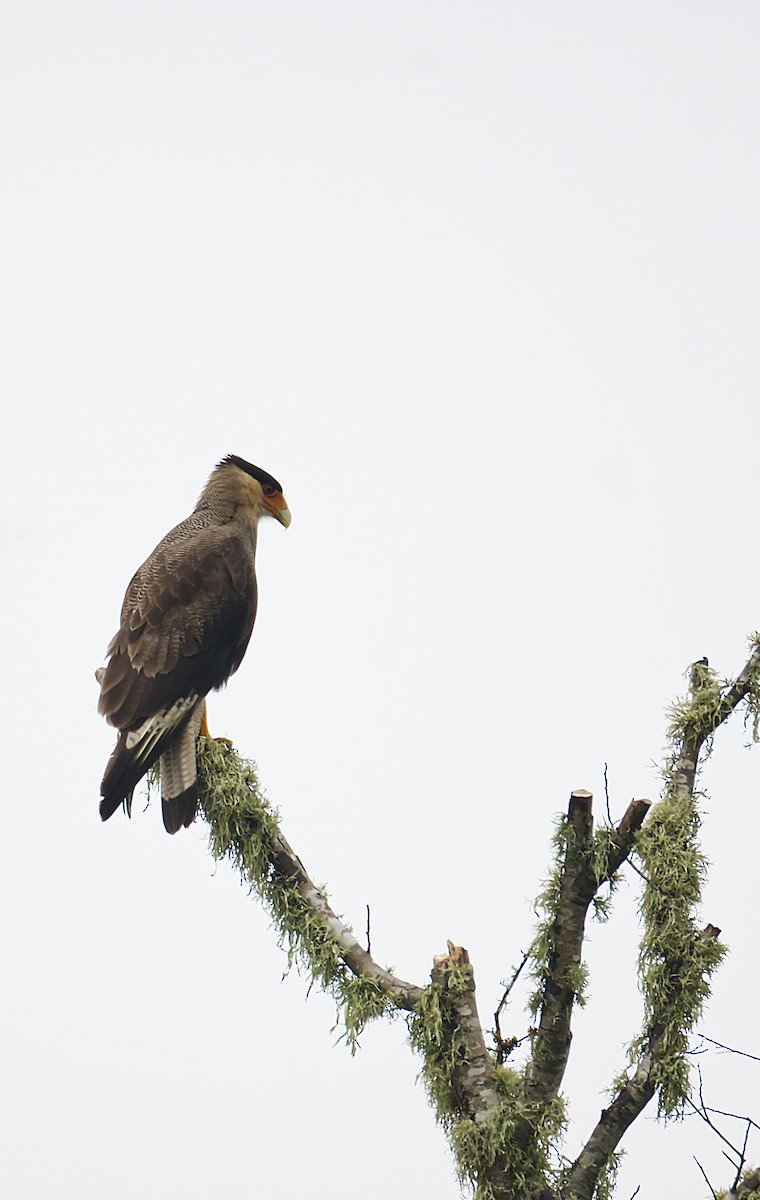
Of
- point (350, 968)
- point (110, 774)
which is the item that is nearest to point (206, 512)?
point (110, 774)

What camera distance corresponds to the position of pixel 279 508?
661 centimetres

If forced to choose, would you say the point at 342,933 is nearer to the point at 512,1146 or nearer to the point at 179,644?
the point at 512,1146

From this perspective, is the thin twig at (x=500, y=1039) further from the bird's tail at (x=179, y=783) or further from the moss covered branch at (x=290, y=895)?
the bird's tail at (x=179, y=783)

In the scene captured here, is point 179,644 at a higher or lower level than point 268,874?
higher

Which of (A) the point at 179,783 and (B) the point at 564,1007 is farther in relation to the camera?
(A) the point at 179,783

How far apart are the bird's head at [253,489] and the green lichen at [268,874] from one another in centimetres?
209

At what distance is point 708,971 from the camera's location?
12.2 ft

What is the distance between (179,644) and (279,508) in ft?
4.93

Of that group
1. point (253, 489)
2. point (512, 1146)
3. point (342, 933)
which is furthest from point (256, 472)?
point (512, 1146)

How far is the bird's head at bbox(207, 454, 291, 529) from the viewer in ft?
21.4

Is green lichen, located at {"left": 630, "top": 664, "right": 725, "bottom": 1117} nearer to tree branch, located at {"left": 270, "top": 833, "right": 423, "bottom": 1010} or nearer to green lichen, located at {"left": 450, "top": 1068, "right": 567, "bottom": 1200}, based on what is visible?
green lichen, located at {"left": 450, "top": 1068, "right": 567, "bottom": 1200}

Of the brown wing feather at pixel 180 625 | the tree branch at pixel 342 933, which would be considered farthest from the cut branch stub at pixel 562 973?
the brown wing feather at pixel 180 625

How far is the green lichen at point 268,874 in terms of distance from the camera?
3.88m

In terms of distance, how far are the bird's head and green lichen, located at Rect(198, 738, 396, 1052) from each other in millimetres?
2095
